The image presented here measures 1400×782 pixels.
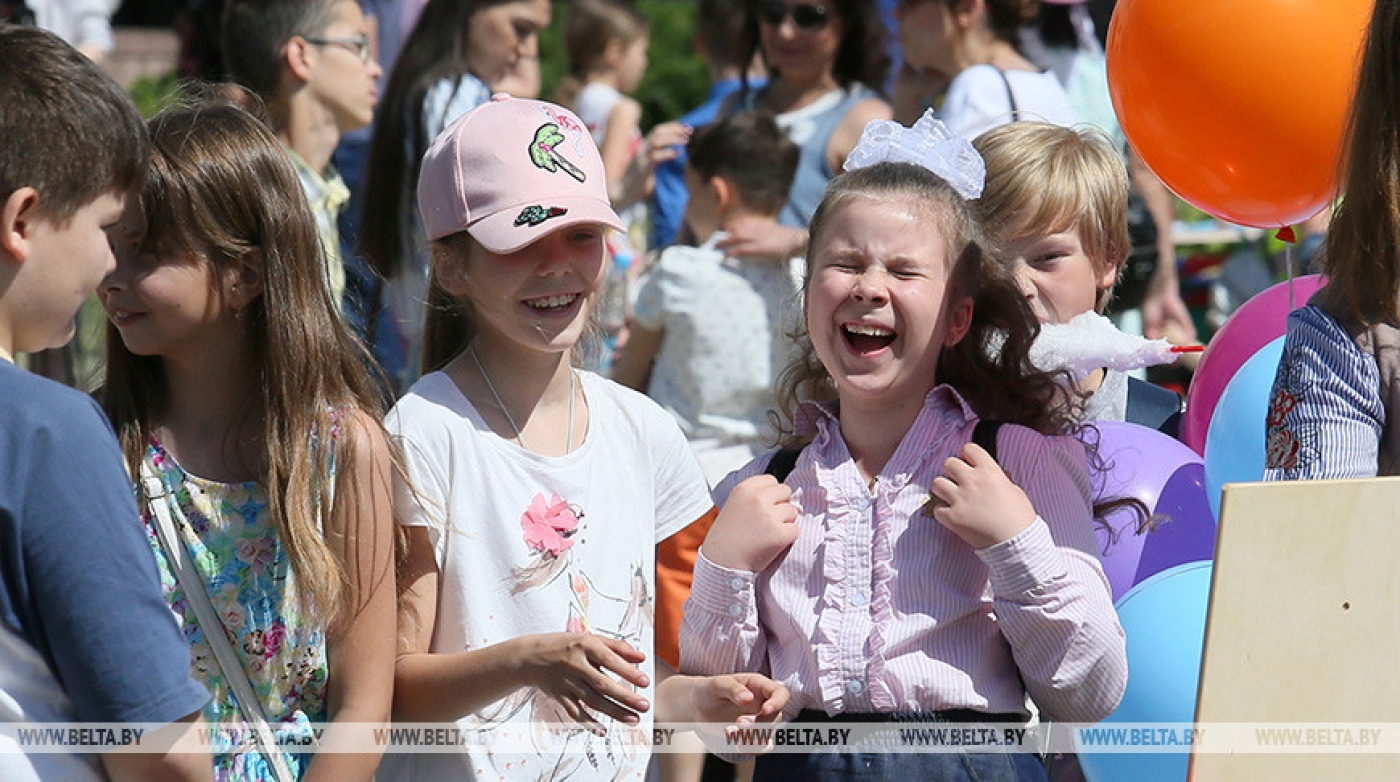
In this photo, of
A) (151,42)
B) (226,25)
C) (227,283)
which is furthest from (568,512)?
(151,42)

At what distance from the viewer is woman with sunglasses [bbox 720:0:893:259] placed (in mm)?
5703

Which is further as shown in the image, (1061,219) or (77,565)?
(1061,219)

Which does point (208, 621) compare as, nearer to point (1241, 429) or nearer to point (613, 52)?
point (1241, 429)

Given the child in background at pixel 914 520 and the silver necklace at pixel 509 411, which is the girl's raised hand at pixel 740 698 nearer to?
the child in background at pixel 914 520

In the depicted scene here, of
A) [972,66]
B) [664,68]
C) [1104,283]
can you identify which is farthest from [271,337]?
[664,68]

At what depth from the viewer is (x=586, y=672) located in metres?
2.39

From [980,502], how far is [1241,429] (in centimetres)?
86

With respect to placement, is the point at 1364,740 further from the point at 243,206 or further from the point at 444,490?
the point at 243,206

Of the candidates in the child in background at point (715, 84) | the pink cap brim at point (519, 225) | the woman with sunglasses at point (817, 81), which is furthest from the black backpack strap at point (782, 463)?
the child in background at point (715, 84)

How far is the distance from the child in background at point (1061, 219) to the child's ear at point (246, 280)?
1.49m

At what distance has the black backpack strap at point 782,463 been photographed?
8.86ft

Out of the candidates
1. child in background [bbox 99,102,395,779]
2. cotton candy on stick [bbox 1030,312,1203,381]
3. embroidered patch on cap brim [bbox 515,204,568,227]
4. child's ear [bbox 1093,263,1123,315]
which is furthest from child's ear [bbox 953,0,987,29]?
child in background [bbox 99,102,395,779]

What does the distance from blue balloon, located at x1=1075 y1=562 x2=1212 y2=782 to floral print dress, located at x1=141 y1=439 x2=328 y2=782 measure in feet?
4.40

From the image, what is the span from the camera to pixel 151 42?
13383mm
